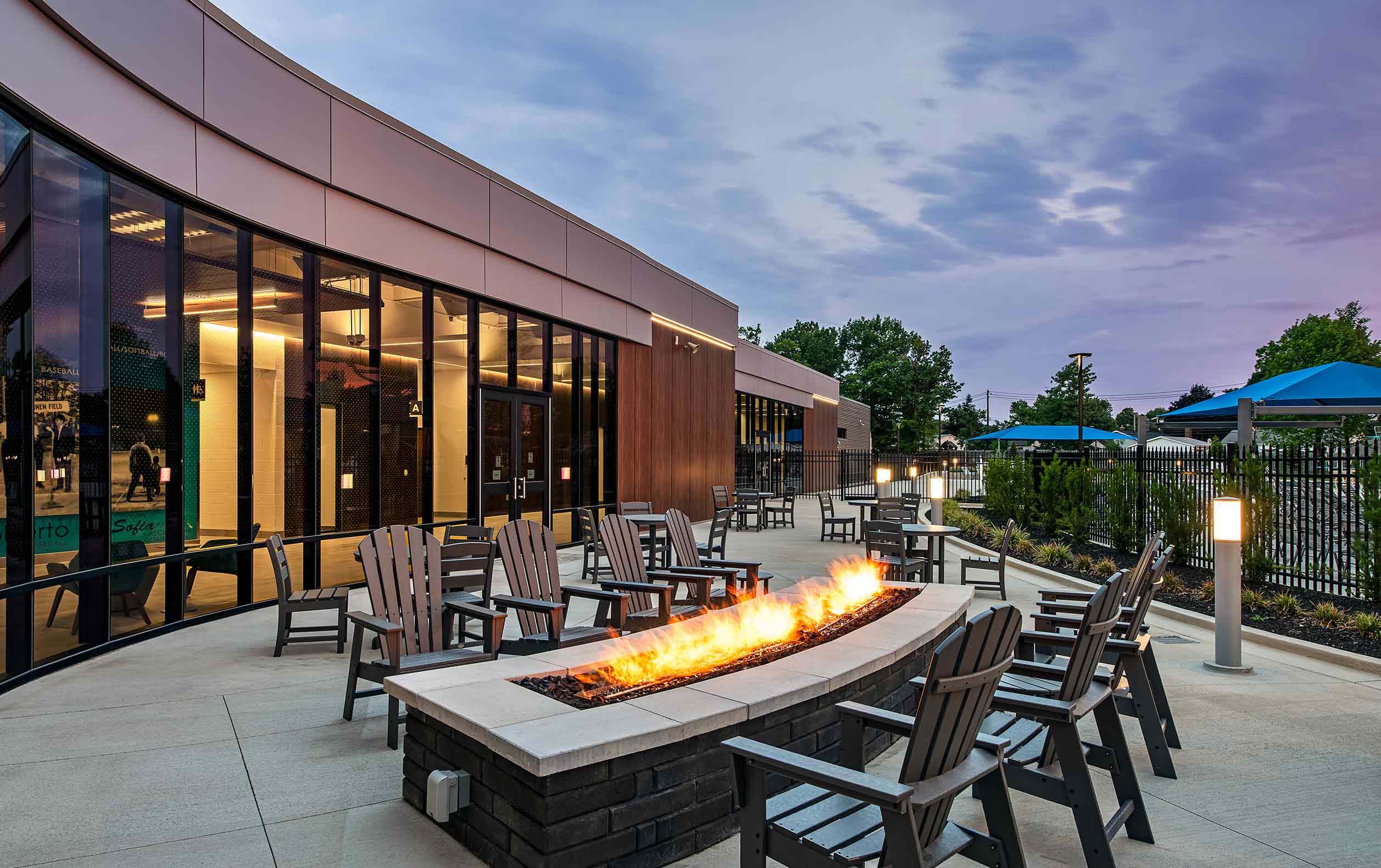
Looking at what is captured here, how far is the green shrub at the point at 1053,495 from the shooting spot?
43.6ft

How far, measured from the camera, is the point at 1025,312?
282 ft

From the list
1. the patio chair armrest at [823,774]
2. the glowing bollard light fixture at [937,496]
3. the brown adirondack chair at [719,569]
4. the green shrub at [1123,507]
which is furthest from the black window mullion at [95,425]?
the green shrub at [1123,507]

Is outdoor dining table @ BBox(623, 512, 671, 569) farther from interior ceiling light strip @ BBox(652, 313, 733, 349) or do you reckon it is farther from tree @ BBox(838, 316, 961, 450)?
tree @ BBox(838, 316, 961, 450)

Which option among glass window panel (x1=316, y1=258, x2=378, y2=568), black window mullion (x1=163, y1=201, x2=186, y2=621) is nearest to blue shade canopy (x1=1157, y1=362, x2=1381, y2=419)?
glass window panel (x1=316, y1=258, x2=378, y2=568)

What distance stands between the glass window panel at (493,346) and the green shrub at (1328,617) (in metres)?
10.1

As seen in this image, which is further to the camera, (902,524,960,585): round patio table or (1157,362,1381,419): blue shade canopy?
(1157,362,1381,419): blue shade canopy

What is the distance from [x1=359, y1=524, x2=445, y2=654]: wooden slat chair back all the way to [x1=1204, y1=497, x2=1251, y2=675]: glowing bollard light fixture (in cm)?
559

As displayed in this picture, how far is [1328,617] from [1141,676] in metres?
4.56

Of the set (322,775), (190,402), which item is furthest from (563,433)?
(322,775)

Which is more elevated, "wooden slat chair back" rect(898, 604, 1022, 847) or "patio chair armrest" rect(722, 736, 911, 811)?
"wooden slat chair back" rect(898, 604, 1022, 847)

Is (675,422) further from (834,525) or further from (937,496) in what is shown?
(937,496)

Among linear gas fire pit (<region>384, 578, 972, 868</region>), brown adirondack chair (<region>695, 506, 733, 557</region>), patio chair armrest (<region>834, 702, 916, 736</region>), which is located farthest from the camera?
brown adirondack chair (<region>695, 506, 733, 557</region>)

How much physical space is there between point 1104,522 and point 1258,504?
4.10 m

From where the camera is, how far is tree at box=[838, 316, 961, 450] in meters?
61.6
